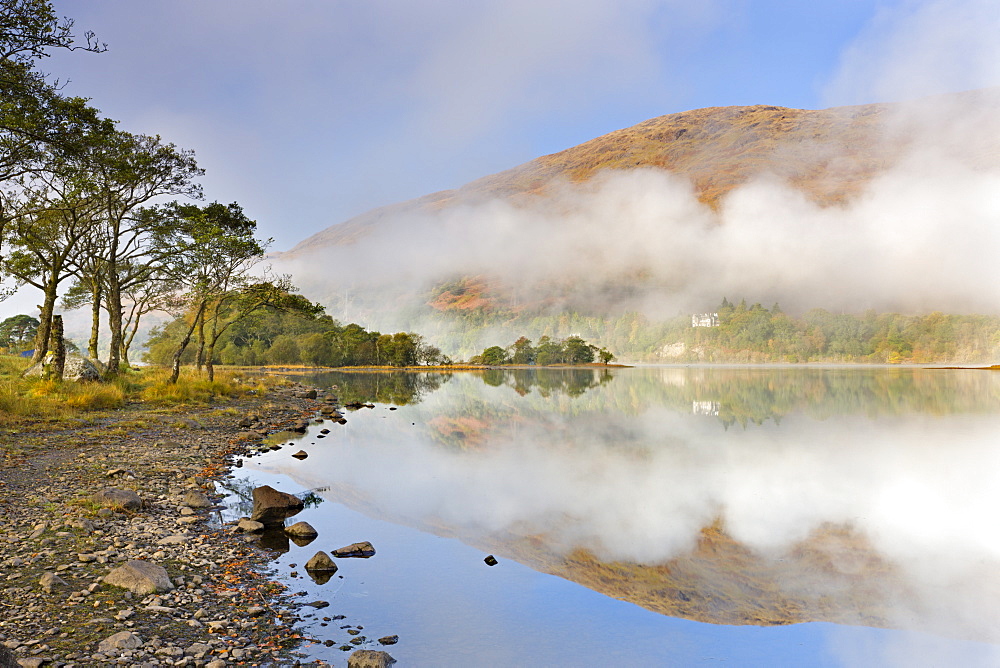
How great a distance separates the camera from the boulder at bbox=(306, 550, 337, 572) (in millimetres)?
6141

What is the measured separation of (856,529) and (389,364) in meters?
94.5

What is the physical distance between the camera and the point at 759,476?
458 inches

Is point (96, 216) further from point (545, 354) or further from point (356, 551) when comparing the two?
point (545, 354)

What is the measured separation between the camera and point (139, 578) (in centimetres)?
→ 503

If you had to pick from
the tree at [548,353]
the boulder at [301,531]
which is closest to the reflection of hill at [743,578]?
the boulder at [301,531]

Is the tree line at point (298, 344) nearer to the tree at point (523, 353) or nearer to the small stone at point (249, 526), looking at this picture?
the tree at point (523, 353)

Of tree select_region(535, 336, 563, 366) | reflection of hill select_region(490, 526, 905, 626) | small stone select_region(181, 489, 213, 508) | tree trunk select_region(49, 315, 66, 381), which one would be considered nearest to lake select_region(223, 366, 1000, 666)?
reflection of hill select_region(490, 526, 905, 626)

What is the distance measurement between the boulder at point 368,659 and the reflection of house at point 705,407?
23.2 metres

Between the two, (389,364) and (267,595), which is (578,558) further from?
(389,364)

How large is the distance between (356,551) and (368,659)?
2.78 metres

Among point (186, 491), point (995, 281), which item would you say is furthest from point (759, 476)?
point (995, 281)

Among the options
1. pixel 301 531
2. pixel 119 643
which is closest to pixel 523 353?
pixel 301 531

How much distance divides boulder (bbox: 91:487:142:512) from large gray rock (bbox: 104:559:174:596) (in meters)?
2.60

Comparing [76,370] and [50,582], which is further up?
[76,370]
